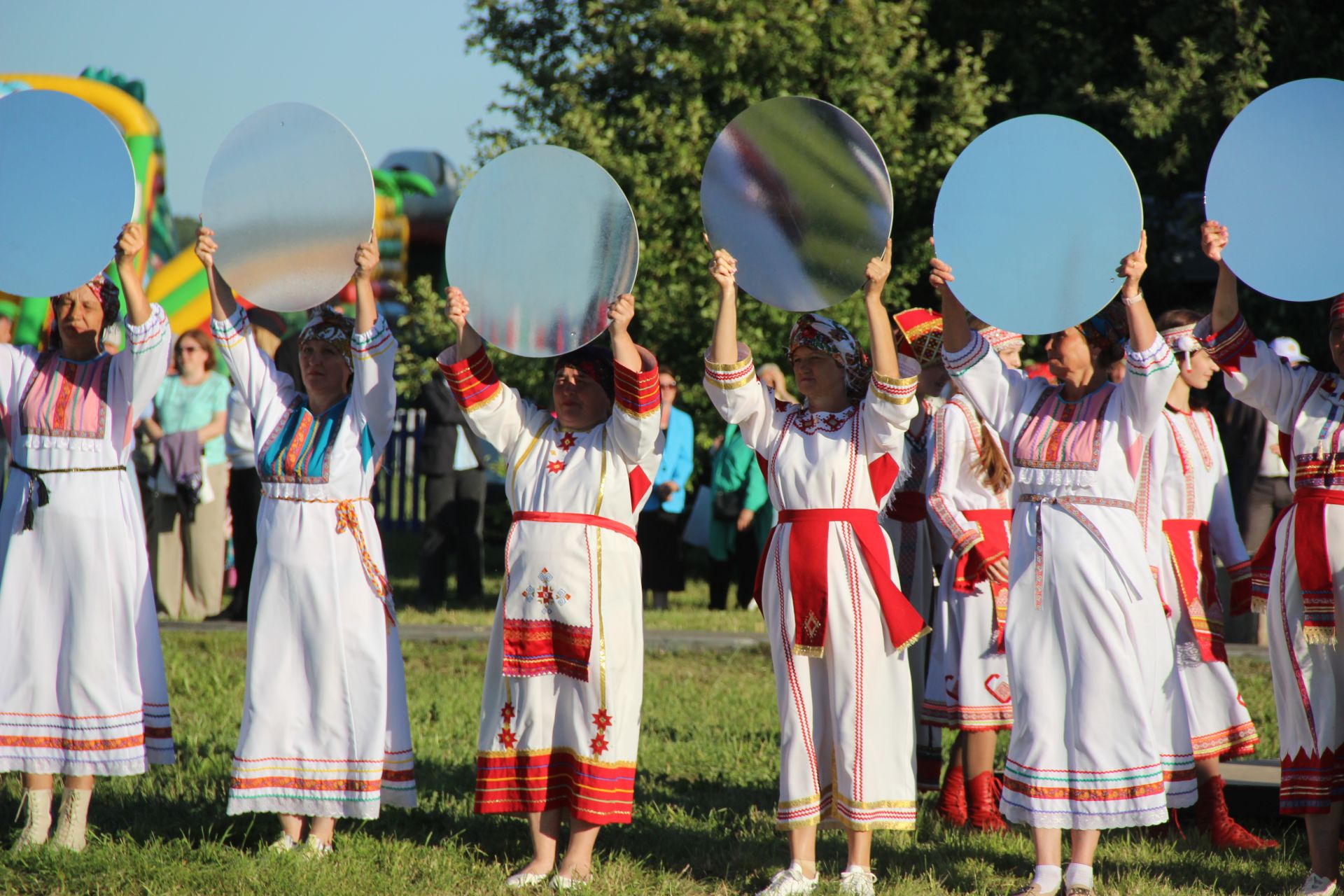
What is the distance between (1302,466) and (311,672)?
3.20m

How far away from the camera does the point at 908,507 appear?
17.2ft

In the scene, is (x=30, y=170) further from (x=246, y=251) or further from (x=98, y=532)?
(x=98, y=532)

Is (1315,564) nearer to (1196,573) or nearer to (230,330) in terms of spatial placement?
(1196,573)

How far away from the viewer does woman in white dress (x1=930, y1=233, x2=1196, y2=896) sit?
4.07 metres

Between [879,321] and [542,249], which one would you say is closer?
[879,321]

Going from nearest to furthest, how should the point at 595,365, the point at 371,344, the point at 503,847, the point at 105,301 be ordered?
the point at 371,344 → the point at 595,365 → the point at 503,847 → the point at 105,301

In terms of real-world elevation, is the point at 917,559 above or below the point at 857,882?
above

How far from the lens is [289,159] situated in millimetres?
4465

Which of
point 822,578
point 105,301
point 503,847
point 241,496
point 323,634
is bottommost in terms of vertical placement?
point 503,847

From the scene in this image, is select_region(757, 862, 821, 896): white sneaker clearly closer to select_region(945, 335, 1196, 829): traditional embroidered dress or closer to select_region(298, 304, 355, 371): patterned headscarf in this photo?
select_region(945, 335, 1196, 829): traditional embroidered dress

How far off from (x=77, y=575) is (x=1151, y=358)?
349 cm

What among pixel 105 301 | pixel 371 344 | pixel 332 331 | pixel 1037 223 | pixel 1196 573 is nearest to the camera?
pixel 1037 223

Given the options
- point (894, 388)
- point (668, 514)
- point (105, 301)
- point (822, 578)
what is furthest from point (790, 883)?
point (668, 514)

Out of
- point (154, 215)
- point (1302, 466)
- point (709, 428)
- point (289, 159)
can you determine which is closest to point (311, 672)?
point (289, 159)
